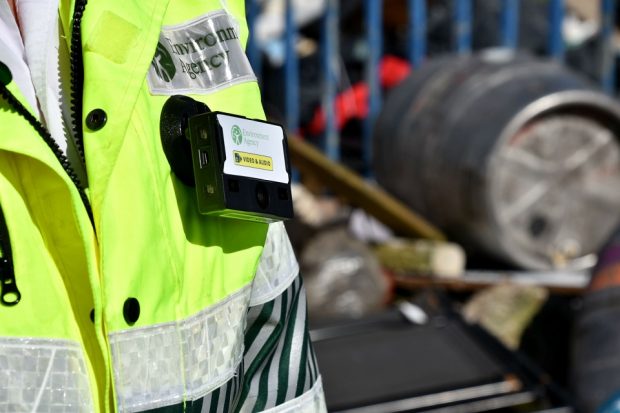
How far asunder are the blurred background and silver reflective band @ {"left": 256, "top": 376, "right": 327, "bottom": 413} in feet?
5.43

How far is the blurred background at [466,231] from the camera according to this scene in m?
3.33

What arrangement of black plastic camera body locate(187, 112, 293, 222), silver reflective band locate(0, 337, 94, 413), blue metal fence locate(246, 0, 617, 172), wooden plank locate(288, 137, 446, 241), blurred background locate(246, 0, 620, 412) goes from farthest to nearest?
blue metal fence locate(246, 0, 617, 172)
wooden plank locate(288, 137, 446, 241)
blurred background locate(246, 0, 620, 412)
black plastic camera body locate(187, 112, 293, 222)
silver reflective band locate(0, 337, 94, 413)

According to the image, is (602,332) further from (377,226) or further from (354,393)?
(377,226)

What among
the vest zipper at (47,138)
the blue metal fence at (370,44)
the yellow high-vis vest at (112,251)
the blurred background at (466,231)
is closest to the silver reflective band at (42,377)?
the yellow high-vis vest at (112,251)

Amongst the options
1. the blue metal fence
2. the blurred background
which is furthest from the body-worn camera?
the blue metal fence

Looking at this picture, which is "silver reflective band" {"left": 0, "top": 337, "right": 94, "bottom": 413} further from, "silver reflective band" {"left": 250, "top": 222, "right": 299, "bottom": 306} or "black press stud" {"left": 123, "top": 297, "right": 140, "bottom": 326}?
"silver reflective band" {"left": 250, "top": 222, "right": 299, "bottom": 306}

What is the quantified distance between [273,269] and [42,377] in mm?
351

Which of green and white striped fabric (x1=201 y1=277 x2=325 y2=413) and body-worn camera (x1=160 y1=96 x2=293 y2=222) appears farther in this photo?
green and white striped fabric (x1=201 y1=277 x2=325 y2=413)

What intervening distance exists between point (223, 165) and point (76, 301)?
209 millimetres

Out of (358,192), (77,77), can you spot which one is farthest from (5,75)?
(358,192)

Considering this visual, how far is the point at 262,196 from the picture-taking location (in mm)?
1223

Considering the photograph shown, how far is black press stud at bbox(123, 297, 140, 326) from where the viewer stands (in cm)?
112

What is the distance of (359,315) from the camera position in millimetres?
4051

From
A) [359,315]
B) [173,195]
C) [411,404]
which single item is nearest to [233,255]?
[173,195]
